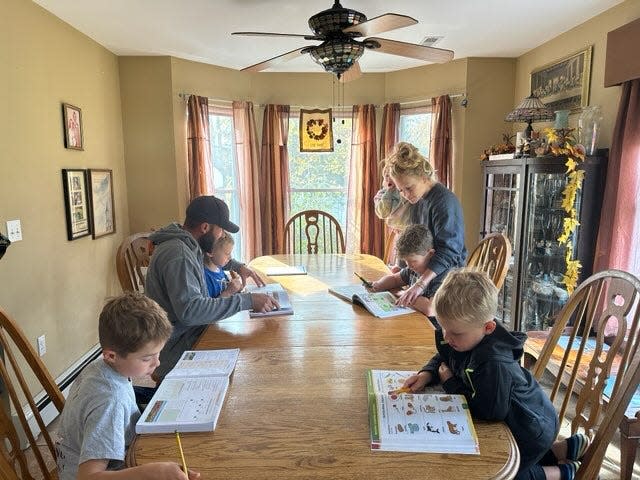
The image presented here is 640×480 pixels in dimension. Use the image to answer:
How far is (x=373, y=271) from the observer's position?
2.59 m

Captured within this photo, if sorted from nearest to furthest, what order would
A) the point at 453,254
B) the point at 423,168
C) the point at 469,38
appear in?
the point at 453,254
the point at 423,168
the point at 469,38

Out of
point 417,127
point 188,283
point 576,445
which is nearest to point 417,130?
point 417,127

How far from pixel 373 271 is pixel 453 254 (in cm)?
66

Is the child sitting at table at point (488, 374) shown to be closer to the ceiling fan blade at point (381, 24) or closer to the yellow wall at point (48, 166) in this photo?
the ceiling fan blade at point (381, 24)

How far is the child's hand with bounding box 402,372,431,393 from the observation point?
115 cm

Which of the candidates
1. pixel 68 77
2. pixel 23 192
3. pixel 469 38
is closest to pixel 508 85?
pixel 469 38

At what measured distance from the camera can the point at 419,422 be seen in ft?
3.29

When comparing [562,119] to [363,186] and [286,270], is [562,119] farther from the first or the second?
[286,270]

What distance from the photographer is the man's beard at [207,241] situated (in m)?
1.79

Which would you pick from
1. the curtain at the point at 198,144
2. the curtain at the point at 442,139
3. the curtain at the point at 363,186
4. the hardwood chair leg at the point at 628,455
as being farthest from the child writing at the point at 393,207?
the curtain at the point at 198,144

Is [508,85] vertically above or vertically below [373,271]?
above

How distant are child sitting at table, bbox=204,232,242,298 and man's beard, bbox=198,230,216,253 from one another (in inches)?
1.0

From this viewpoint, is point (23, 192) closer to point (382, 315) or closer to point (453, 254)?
point (382, 315)

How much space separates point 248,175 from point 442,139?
1884 millimetres
